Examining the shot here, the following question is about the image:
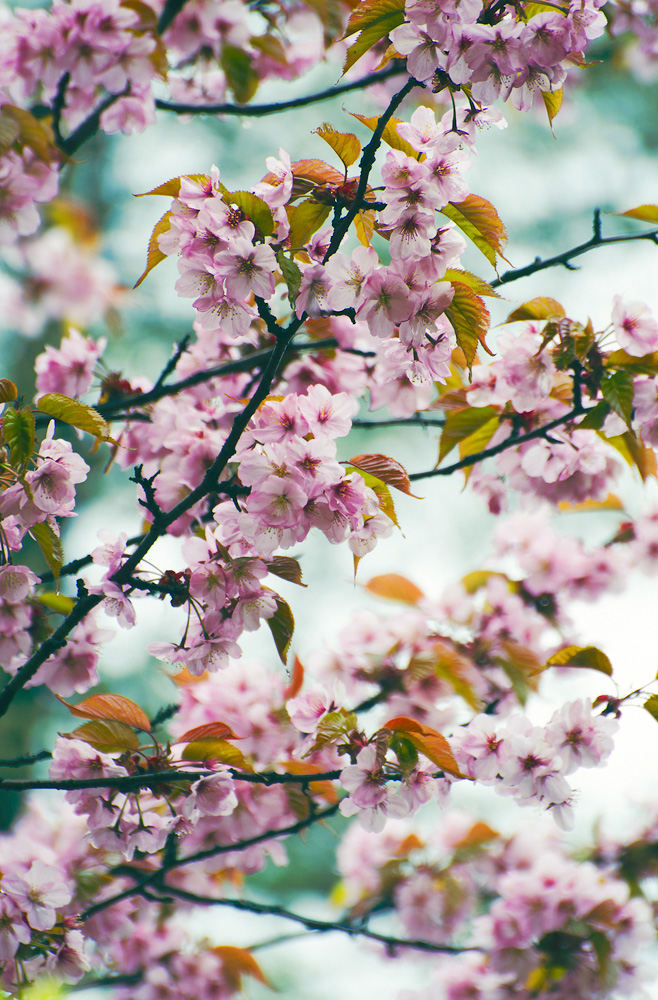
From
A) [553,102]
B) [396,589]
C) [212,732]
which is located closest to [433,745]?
[212,732]

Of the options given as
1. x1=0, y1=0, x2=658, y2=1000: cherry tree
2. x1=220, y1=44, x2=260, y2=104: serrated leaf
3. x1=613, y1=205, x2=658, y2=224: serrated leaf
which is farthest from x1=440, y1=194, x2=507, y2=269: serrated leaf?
x1=220, y1=44, x2=260, y2=104: serrated leaf

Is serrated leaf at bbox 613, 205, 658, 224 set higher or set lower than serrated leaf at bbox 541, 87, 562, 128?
lower

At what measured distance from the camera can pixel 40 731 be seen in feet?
16.2

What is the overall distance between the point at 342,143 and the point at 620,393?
71cm

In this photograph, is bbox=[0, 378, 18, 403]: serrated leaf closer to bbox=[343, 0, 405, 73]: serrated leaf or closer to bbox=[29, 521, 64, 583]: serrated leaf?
bbox=[29, 521, 64, 583]: serrated leaf

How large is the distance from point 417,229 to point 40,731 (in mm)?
4754

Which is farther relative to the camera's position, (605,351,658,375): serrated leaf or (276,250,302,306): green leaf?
(605,351,658,375): serrated leaf

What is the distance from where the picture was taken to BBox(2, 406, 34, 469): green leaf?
1135 mm

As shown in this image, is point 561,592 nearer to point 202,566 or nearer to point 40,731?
point 202,566

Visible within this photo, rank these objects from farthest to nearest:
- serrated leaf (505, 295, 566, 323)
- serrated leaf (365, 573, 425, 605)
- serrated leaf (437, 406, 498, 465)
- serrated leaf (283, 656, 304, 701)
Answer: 1. serrated leaf (365, 573, 425, 605)
2. serrated leaf (283, 656, 304, 701)
3. serrated leaf (437, 406, 498, 465)
4. serrated leaf (505, 295, 566, 323)

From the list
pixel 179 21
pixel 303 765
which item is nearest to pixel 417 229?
pixel 303 765

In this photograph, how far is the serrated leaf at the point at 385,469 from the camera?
1.23m

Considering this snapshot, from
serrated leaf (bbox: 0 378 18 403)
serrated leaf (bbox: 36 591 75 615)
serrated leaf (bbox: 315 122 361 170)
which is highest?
serrated leaf (bbox: 315 122 361 170)

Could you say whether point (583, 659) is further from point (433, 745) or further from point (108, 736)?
point (108, 736)
